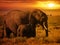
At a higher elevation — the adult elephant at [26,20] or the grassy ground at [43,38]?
the adult elephant at [26,20]

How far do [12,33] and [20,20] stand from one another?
0.21 metres

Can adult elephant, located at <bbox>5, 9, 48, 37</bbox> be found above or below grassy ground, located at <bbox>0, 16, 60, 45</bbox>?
above

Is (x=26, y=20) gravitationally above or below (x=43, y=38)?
above

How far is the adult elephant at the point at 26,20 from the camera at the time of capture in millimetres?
2025

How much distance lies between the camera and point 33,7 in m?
2.06

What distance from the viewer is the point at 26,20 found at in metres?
2.05

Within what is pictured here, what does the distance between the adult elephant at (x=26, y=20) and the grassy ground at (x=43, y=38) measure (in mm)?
56

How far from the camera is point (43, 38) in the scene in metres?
2.02

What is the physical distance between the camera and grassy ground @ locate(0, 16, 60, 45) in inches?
78.7

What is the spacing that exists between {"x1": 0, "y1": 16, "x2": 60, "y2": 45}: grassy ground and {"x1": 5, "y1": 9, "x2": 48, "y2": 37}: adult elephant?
0.18 feet

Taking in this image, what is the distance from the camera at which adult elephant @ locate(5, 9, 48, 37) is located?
203 cm

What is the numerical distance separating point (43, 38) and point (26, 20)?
1.11 ft

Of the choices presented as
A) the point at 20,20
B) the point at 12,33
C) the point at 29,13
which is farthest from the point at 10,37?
the point at 29,13

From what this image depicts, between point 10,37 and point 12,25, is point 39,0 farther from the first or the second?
point 10,37
